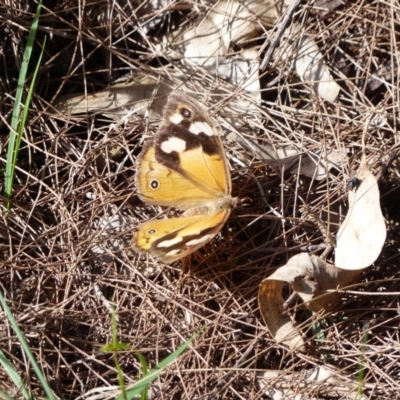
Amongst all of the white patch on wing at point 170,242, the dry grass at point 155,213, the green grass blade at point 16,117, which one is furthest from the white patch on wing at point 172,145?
the green grass blade at point 16,117

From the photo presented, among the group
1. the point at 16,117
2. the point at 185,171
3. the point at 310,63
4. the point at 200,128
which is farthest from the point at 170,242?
the point at 310,63

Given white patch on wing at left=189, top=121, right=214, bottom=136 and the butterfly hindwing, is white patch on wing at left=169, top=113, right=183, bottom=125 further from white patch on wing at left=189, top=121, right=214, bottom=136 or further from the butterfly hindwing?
the butterfly hindwing

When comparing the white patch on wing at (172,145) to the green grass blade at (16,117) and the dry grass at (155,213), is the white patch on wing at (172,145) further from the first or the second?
the green grass blade at (16,117)

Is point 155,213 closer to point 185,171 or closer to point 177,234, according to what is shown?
point 185,171

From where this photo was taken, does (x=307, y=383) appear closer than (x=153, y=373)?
No

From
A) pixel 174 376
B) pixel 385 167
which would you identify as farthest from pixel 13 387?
pixel 385 167

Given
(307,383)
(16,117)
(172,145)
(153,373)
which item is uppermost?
(16,117)

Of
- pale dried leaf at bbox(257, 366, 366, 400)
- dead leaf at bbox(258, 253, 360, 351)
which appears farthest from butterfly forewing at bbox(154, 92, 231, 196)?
pale dried leaf at bbox(257, 366, 366, 400)

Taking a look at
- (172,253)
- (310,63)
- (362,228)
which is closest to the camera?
(172,253)
